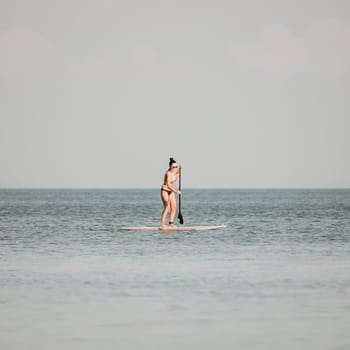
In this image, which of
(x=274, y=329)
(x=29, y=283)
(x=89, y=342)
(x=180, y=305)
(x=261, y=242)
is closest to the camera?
(x=89, y=342)

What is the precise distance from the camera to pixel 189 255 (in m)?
19.5

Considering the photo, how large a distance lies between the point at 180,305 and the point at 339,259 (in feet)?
25.8

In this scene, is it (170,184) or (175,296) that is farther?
(170,184)

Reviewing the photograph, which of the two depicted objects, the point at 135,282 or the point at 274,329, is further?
the point at 135,282

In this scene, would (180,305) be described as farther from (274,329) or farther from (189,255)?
(189,255)

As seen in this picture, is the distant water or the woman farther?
the woman

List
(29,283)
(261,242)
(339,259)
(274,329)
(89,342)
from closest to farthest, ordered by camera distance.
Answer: (89,342) < (274,329) < (29,283) < (339,259) < (261,242)

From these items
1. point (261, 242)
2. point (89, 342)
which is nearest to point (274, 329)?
point (89, 342)

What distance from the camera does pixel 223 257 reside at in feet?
62.3

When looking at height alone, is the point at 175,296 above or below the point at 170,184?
below

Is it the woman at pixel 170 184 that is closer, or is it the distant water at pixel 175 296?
the distant water at pixel 175 296

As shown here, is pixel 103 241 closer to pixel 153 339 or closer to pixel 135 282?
pixel 135 282

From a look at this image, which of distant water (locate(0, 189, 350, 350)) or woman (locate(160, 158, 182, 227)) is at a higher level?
woman (locate(160, 158, 182, 227))

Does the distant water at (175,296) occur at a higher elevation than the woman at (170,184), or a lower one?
lower
